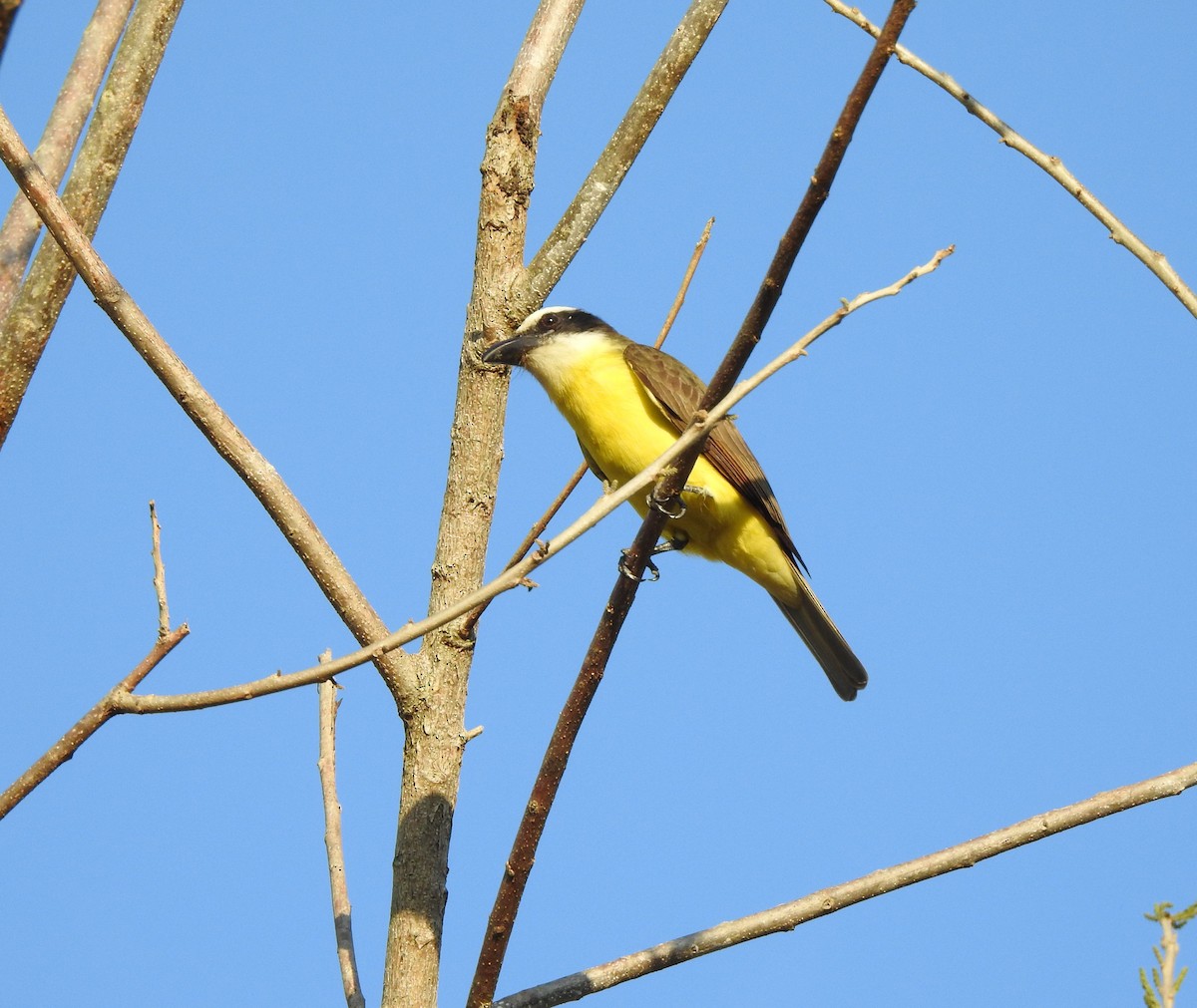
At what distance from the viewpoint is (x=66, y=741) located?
258 centimetres

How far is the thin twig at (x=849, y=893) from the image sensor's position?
2949 millimetres

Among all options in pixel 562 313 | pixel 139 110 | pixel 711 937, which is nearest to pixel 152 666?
pixel 711 937

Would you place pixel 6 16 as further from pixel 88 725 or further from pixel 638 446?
pixel 638 446

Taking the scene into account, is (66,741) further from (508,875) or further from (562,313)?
(562,313)

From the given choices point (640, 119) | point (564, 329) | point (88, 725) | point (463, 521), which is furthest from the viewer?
point (564, 329)

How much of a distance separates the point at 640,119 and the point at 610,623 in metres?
1.92

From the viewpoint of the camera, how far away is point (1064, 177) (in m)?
2.79

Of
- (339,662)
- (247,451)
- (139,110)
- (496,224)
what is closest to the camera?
(339,662)

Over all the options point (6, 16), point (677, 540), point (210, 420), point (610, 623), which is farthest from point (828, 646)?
point (6, 16)

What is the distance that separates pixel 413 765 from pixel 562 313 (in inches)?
126

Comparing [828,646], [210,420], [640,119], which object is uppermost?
[640,119]

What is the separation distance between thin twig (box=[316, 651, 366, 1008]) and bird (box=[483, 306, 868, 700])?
75.0 inches

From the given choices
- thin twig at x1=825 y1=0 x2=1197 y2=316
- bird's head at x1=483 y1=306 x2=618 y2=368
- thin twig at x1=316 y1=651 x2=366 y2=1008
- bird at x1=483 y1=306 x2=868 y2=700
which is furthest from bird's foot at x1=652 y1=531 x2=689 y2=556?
thin twig at x1=825 y1=0 x2=1197 y2=316

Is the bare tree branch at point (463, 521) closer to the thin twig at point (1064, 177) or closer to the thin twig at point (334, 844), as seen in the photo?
the thin twig at point (334, 844)
